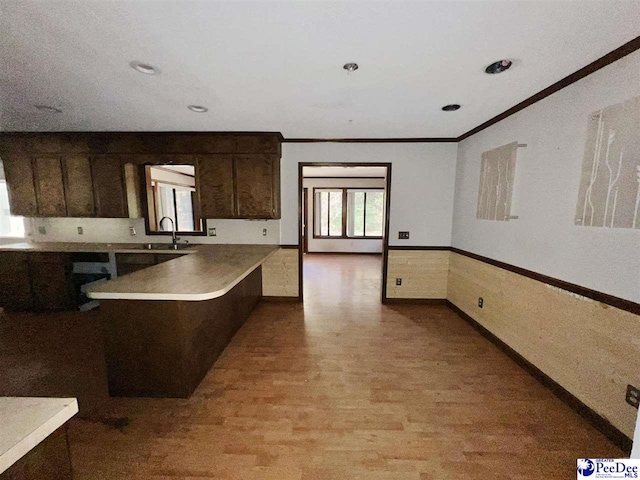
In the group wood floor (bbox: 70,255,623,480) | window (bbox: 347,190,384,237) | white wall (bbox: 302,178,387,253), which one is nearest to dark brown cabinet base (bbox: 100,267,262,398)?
wood floor (bbox: 70,255,623,480)

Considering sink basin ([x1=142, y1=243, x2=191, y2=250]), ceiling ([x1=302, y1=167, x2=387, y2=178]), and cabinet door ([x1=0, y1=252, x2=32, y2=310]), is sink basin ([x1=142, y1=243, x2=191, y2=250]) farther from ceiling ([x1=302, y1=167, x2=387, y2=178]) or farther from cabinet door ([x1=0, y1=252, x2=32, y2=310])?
ceiling ([x1=302, y1=167, x2=387, y2=178])

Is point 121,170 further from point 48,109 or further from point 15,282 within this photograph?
point 15,282

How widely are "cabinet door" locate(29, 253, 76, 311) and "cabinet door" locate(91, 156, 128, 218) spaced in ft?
2.50

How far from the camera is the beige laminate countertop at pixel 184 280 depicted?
174 cm

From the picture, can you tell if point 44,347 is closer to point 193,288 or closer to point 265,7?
point 193,288

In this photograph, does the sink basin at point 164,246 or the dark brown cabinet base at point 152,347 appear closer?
the dark brown cabinet base at point 152,347

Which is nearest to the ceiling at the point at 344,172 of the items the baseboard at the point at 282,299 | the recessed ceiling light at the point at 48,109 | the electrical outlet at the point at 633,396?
the baseboard at the point at 282,299

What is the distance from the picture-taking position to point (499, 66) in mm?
1790

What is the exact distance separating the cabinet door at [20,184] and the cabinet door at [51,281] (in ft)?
2.72

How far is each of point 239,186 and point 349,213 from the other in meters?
4.98

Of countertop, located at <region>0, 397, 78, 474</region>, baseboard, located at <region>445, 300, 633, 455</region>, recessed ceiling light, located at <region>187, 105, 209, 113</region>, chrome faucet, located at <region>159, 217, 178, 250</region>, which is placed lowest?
baseboard, located at <region>445, 300, 633, 455</region>

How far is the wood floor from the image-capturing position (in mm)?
1466

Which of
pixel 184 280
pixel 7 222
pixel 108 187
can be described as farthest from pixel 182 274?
pixel 7 222

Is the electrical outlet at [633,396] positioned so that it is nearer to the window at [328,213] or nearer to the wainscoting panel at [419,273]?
the wainscoting panel at [419,273]
